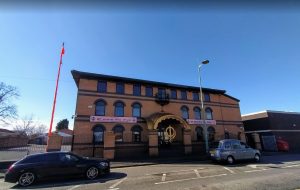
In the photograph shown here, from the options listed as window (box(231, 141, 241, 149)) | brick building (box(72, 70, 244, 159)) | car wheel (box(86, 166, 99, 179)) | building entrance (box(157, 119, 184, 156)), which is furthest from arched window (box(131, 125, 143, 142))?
car wheel (box(86, 166, 99, 179))

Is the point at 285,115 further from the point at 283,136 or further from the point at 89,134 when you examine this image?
the point at 89,134

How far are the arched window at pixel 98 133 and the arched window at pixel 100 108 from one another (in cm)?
153

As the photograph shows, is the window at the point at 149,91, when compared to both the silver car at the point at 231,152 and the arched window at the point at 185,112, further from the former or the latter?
the silver car at the point at 231,152

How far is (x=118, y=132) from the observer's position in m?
20.4

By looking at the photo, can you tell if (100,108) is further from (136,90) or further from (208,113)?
(208,113)

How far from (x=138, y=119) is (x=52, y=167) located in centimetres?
1309

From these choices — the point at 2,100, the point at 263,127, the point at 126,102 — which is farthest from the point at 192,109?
the point at 2,100

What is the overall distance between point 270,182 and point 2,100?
118ft

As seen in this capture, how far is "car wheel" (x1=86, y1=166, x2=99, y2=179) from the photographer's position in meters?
9.71

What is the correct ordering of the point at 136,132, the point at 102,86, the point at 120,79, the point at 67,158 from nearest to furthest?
1. the point at 67,158
2. the point at 136,132
3. the point at 102,86
4. the point at 120,79

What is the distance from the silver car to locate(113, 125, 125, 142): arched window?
10139 millimetres

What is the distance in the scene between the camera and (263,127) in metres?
28.6

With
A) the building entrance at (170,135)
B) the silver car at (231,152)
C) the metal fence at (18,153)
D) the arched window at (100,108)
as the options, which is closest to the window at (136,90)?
the arched window at (100,108)

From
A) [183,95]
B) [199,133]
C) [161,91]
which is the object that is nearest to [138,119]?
[161,91]
